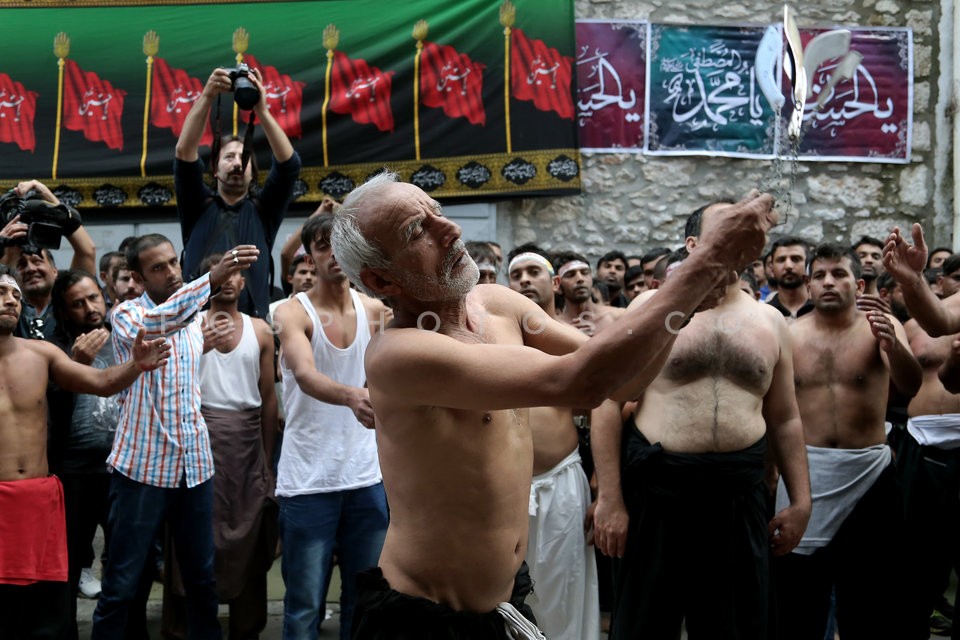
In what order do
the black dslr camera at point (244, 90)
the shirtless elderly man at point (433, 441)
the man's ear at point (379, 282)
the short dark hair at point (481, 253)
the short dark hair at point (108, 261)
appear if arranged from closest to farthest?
the shirtless elderly man at point (433, 441)
the man's ear at point (379, 282)
the black dslr camera at point (244, 90)
the short dark hair at point (481, 253)
the short dark hair at point (108, 261)

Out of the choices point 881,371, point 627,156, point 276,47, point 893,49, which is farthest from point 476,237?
point 881,371

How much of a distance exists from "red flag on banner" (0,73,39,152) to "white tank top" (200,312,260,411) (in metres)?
4.81

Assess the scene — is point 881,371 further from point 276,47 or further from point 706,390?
point 276,47

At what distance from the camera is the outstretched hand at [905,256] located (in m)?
4.26

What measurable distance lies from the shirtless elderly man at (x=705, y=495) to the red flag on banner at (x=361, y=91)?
207 inches

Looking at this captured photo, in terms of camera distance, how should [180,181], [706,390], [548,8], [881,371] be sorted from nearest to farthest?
[706,390] < [881,371] < [180,181] < [548,8]

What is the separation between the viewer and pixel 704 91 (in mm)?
9047

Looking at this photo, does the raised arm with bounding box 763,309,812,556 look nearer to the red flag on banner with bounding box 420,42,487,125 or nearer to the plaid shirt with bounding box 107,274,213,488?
the plaid shirt with bounding box 107,274,213,488

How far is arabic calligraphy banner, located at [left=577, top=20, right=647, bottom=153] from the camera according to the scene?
8992 millimetres

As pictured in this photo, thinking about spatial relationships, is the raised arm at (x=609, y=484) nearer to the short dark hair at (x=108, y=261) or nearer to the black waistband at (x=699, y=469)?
the black waistband at (x=699, y=469)

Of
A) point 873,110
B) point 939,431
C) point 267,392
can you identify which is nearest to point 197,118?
point 267,392

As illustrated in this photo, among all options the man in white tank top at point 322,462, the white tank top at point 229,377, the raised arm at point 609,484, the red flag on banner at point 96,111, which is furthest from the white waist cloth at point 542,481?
the red flag on banner at point 96,111

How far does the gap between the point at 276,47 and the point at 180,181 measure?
4.07 metres

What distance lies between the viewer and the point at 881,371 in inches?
188
